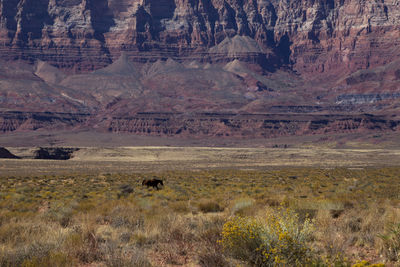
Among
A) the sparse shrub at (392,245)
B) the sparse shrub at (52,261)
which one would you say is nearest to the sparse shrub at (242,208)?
the sparse shrub at (392,245)

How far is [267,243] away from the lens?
9.71 meters

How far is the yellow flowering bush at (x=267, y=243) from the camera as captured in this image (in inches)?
368

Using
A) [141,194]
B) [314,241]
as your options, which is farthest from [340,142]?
[314,241]

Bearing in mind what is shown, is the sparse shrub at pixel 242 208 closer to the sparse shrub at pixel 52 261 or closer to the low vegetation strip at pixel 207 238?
the low vegetation strip at pixel 207 238

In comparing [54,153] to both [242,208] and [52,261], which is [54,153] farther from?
[52,261]

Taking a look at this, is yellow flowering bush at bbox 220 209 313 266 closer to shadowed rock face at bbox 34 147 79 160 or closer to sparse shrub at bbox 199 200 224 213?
sparse shrub at bbox 199 200 224 213

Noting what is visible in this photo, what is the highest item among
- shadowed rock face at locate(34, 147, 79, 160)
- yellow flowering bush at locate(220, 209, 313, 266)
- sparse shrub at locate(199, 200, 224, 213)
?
yellow flowering bush at locate(220, 209, 313, 266)

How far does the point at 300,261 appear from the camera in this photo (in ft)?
30.4

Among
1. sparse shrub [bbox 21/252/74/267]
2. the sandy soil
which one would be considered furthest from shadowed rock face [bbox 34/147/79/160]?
sparse shrub [bbox 21/252/74/267]

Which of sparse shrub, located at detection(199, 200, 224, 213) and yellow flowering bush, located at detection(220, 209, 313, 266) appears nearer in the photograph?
yellow flowering bush, located at detection(220, 209, 313, 266)

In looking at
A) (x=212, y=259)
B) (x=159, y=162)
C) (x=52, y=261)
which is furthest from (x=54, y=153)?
(x=212, y=259)

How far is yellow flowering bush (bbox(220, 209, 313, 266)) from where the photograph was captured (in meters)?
9.35

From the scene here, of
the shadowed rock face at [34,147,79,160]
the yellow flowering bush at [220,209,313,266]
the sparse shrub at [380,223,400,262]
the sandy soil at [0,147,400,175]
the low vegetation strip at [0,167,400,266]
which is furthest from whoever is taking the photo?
the shadowed rock face at [34,147,79,160]

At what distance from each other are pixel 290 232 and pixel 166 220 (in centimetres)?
535
